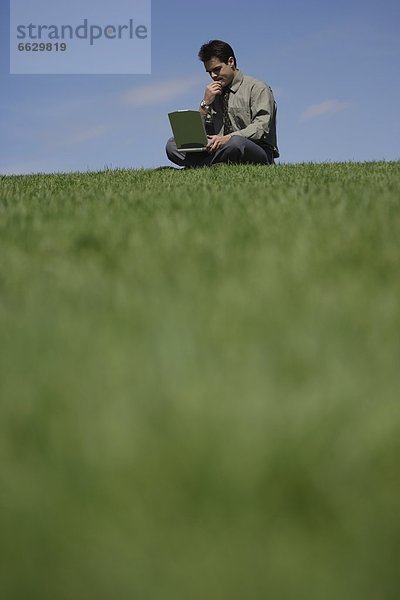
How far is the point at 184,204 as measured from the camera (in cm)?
327

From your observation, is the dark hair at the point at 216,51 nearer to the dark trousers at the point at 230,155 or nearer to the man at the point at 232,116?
the man at the point at 232,116

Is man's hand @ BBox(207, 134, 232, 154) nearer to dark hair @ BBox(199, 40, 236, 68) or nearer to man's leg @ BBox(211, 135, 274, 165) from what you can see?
man's leg @ BBox(211, 135, 274, 165)

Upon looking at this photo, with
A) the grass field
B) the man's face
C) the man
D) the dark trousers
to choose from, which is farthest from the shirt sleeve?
the grass field

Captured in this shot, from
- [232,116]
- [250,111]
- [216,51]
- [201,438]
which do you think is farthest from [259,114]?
[201,438]

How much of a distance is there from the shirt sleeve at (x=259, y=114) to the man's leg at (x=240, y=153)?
0.16m

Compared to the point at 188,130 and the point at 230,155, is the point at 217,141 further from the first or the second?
the point at 188,130

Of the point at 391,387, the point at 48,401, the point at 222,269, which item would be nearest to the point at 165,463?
the point at 48,401

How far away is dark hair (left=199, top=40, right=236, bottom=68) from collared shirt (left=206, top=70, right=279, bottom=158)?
0.33 metres

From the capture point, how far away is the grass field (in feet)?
2.60

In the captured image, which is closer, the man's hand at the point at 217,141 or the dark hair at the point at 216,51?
the man's hand at the point at 217,141

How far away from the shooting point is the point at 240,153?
973cm

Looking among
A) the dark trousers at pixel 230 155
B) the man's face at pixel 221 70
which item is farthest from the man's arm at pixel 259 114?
the man's face at pixel 221 70

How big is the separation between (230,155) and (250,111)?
0.96 meters

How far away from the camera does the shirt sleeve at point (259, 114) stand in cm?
968
